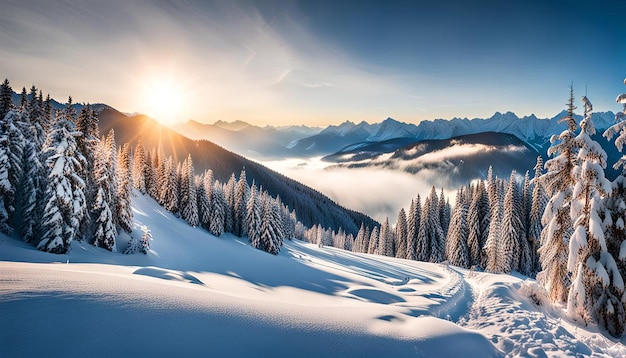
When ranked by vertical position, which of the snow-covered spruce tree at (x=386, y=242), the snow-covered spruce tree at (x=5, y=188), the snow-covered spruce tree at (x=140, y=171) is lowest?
the snow-covered spruce tree at (x=386, y=242)

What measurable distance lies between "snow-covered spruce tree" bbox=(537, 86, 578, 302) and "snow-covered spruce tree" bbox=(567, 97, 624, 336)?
2.99ft

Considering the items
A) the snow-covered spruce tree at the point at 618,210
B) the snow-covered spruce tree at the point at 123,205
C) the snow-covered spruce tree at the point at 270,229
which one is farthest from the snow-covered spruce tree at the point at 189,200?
the snow-covered spruce tree at the point at 618,210

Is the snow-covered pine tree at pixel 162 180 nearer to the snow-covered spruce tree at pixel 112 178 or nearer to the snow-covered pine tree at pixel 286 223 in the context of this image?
the snow-covered spruce tree at pixel 112 178

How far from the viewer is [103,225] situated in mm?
24719

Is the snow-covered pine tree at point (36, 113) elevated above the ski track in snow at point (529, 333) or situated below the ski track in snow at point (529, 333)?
above

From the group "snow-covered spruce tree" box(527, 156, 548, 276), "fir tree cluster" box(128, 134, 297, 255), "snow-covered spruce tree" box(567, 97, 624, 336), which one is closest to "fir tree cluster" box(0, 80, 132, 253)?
"fir tree cluster" box(128, 134, 297, 255)

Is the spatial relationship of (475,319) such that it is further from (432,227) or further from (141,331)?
(432,227)

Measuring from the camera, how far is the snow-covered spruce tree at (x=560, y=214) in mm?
15305

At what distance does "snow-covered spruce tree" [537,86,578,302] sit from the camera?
15305 mm

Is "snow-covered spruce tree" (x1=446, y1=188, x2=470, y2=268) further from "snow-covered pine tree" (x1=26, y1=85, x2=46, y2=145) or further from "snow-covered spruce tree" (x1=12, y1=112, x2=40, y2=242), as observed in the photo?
"snow-covered pine tree" (x1=26, y1=85, x2=46, y2=145)

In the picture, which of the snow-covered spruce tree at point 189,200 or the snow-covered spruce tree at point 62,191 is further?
the snow-covered spruce tree at point 189,200

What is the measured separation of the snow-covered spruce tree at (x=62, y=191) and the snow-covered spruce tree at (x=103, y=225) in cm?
139

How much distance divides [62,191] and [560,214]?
29418 mm

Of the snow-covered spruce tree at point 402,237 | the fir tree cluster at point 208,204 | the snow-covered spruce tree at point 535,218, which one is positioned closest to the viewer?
the snow-covered spruce tree at point 535,218
